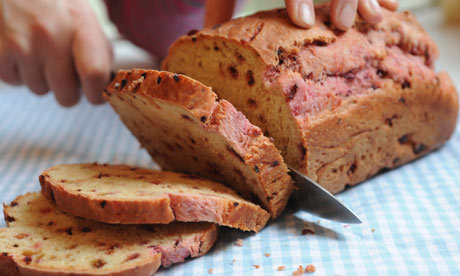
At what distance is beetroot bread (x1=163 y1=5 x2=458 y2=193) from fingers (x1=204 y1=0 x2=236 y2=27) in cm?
48

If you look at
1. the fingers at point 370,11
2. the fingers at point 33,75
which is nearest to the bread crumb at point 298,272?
the fingers at point 370,11

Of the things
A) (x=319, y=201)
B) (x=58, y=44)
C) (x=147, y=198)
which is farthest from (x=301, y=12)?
(x=58, y=44)

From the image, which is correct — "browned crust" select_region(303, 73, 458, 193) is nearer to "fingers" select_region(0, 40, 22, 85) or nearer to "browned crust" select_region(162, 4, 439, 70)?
"browned crust" select_region(162, 4, 439, 70)

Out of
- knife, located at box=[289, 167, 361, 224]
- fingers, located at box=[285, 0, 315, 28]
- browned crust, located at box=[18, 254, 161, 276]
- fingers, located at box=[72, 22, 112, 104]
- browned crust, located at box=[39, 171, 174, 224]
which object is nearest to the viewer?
browned crust, located at box=[18, 254, 161, 276]

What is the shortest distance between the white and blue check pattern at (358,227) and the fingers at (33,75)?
1.31 feet

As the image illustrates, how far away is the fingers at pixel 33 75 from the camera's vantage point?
2.85m

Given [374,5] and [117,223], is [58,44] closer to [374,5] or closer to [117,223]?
A: [117,223]

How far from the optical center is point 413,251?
1.82 meters

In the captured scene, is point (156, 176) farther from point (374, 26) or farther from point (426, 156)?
point (426, 156)

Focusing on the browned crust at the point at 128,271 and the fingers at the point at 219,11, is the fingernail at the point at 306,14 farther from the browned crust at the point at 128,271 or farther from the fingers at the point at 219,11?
the browned crust at the point at 128,271

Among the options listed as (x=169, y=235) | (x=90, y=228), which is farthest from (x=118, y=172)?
(x=169, y=235)

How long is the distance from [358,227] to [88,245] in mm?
1073

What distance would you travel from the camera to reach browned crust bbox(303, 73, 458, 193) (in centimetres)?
213

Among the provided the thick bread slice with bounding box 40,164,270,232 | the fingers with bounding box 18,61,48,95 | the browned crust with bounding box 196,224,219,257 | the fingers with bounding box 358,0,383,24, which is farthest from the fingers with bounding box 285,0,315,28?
the fingers with bounding box 18,61,48,95
